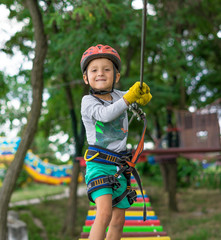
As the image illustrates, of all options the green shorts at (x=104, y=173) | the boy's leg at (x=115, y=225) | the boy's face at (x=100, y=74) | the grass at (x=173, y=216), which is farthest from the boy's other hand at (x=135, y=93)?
the grass at (x=173, y=216)

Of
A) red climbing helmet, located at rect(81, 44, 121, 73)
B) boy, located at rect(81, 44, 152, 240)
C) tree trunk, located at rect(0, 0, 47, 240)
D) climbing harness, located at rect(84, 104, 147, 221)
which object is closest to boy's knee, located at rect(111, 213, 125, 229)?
boy, located at rect(81, 44, 152, 240)

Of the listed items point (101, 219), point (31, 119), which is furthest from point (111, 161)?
point (31, 119)

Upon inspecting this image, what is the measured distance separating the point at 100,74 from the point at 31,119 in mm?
3022

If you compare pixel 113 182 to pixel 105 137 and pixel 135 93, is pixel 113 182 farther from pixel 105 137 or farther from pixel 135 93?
pixel 135 93

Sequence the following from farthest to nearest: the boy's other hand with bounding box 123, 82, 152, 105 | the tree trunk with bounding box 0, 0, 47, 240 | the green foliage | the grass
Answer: the green foliage < the grass < the tree trunk with bounding box 0, 0, 47, 240 < the boy's other hand with bounding box 123, 82, 152, 105

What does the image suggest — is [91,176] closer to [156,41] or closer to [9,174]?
[9,174]

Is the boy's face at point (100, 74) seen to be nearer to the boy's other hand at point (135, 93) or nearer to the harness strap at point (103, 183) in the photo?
the boy's other hand at point (135, 93)

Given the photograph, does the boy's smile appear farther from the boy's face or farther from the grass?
the grass

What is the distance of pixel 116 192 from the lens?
8.24ft

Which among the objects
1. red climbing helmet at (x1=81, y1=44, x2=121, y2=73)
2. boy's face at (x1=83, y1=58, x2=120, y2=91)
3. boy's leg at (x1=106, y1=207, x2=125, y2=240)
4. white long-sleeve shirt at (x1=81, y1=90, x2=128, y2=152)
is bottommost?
boy's leg at (x1=106, y1=207, x2=125, y2=240)

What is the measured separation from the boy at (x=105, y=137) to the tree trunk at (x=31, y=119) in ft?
9.29

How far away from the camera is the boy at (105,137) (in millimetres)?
2363

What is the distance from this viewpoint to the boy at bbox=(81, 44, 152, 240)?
2.36 metres

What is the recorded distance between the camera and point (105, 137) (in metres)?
2.48
